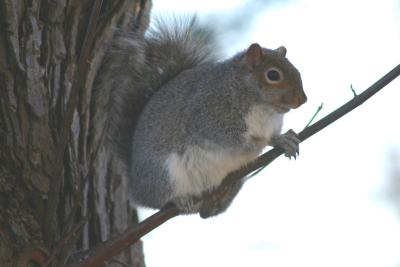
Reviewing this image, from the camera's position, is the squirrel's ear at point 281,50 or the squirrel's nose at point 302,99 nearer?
the squirrel's nose at point 302,99

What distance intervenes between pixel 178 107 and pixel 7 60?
76cm

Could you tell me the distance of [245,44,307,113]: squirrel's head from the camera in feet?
8.47

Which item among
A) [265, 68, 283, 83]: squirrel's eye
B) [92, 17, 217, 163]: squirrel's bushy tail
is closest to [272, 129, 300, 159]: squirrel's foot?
[265, 68, 283, 83]: squirrel's eye

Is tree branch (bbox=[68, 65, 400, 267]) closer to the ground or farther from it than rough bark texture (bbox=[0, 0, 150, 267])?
closer to the ground

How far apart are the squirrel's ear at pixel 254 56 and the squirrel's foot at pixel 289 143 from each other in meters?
0.40

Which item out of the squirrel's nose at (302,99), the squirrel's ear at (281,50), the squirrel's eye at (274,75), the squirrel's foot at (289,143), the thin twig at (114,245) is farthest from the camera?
the squirrel's ear at (281,50)

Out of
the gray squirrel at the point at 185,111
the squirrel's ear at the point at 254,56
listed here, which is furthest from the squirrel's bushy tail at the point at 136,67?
the squirrel's ear at the point at 254,56

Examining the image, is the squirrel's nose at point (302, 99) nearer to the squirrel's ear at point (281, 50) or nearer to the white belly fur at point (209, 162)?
the white belly fur at point (209, 162)

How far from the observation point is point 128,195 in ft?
8.66

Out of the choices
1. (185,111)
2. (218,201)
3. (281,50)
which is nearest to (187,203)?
(218,201)

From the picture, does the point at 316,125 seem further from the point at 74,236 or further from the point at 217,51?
the point at 217,51

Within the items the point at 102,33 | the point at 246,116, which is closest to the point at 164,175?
the point at 246,116

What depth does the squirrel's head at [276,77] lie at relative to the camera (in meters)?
2.58

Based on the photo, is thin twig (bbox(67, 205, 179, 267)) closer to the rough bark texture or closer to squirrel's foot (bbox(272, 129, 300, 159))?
the rough bark texture
